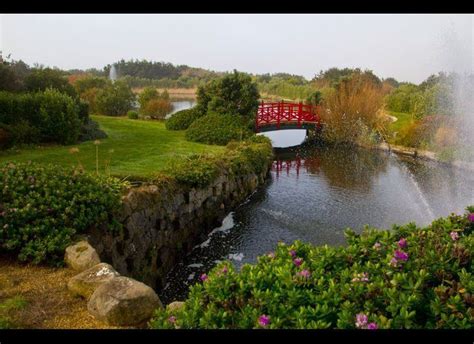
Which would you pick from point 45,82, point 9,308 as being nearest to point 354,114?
point 45,82

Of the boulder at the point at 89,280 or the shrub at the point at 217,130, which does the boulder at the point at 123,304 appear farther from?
the shrub at the point at 217,130

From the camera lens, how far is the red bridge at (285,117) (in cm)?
2428

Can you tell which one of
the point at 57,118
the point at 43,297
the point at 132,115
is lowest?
the point at 43,297

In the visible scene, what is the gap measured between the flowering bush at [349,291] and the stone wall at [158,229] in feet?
11.9

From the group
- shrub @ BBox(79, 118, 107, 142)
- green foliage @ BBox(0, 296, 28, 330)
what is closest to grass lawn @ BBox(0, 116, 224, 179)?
shrub @ BBox(79, 118, 107, 142)

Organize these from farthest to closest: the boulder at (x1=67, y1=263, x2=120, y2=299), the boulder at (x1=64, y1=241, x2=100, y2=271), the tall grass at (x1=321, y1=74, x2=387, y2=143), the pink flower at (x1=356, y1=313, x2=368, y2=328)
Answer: the tall grass at (x1=321, y1=74, x2=387, y2=143) < the boulder at (x1=64, y1=241, x2=100, y2=271) < the boulder at (x1=67, y1=263, x2=120, y2=299) < the pink flower at (x1=356, y1=313, x2=368, y2=328)

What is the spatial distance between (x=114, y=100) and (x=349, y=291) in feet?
86.3

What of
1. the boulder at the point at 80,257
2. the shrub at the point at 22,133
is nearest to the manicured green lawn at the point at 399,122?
the shrub at the point at 22,133

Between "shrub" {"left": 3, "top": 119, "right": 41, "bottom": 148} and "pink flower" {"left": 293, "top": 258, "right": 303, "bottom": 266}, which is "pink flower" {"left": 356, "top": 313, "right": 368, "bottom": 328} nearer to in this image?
"pink flower" {"left": 293, "top": 258, "right": 303, "bottom": 266}

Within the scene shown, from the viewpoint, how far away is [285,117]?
83.7 feet

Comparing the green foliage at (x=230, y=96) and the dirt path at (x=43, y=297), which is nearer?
the dirt path at (x=43, y=297)

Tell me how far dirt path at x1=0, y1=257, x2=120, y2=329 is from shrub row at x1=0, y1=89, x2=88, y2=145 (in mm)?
7541

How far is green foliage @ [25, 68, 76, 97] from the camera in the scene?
16062mm

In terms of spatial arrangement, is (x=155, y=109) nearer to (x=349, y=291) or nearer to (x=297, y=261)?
(x=297, y=261)
